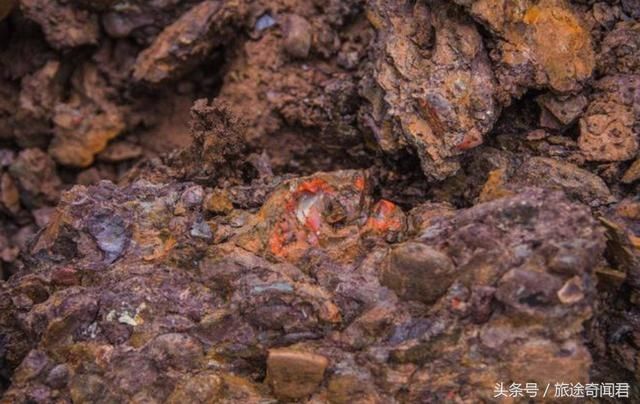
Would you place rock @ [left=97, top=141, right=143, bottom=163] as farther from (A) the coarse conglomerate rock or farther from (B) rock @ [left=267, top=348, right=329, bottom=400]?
(B) rock @ [left=267, top=348, right=329, bottom=400]

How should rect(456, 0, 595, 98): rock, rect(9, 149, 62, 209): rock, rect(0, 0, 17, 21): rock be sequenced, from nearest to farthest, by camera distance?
1. rect(456, 0, 595, 98): rock
2. rect(0, 0, 17, 21): rock
3. rect(9, 149, 62, 209): rock

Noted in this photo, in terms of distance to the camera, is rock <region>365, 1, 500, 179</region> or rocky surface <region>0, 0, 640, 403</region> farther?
rock <region>365, 1, 500, 179</region>

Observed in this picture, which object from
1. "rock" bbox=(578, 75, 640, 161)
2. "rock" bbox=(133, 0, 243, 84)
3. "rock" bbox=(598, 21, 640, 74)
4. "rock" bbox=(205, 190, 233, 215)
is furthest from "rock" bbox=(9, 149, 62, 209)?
"rock" bbox=(598, 21, 640, 74)

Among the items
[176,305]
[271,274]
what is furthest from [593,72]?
[176,305]

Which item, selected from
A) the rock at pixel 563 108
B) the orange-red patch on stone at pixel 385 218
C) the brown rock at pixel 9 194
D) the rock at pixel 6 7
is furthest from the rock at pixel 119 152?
the rock at pixel 563 108

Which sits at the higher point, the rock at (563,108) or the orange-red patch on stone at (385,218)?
the rock at (563,108)

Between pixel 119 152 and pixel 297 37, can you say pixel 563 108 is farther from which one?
pixel 119 152
